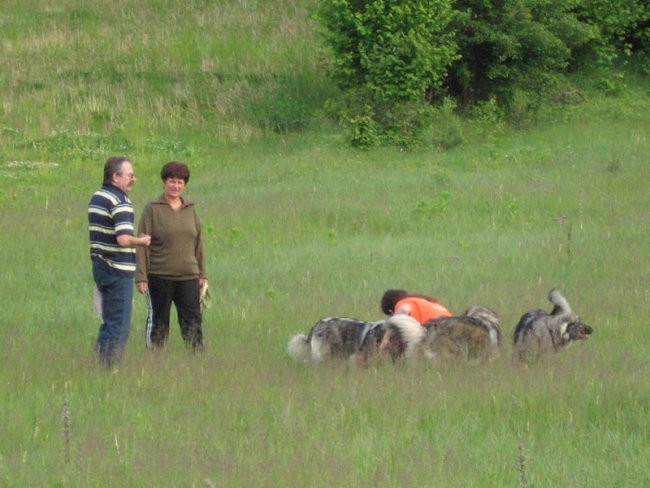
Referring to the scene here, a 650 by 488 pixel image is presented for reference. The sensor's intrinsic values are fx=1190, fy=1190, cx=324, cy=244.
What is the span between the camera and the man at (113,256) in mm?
8711

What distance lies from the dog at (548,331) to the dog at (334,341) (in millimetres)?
1095

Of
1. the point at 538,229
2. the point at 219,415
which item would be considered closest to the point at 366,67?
the point at 538,229

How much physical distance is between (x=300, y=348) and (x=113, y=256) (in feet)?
5.31

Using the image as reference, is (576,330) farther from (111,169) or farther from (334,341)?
(111,169)

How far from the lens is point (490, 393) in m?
7.81

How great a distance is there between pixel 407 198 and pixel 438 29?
33.6 ft

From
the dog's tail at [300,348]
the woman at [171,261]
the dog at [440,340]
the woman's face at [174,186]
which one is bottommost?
the dog's tail at [300,348]

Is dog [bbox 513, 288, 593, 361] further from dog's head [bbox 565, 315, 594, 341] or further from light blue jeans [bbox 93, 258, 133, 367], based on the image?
light blue jeans [bbox 93, 258, 133, 367]

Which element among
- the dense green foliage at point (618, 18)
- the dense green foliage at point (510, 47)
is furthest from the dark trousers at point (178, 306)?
the dense green foliage at point (618, 18)

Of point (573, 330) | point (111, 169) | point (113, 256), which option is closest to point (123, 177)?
point (111, 169)

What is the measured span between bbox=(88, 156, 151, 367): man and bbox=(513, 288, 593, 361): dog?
294 cm

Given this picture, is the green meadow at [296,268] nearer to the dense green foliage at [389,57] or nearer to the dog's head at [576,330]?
the dog's head at [576,330]

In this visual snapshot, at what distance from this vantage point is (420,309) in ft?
31.0

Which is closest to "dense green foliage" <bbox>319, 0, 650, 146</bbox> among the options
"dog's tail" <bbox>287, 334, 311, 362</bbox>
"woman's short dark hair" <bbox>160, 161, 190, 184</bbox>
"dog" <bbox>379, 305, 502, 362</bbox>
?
"woman's short dark hair" <bbox>160, 161, 190, 184</bbox>
